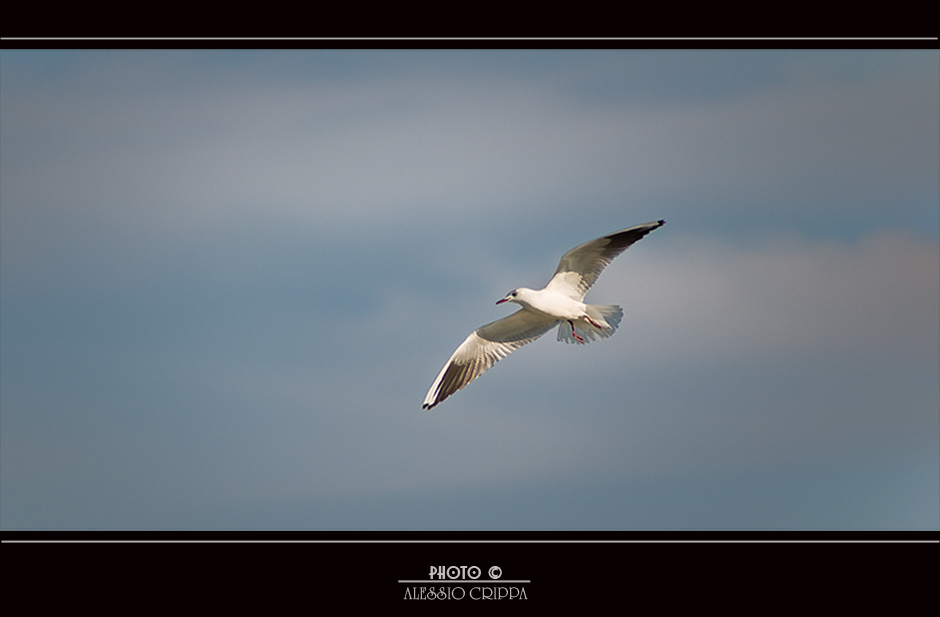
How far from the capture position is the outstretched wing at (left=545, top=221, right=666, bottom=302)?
7156mm

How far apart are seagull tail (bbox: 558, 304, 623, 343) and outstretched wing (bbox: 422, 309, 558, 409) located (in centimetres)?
27

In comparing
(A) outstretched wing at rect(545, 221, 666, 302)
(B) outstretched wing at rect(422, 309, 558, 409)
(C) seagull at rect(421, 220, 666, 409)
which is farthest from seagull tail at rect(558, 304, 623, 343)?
(B) outstretched wing at rect(422, 309, 558, 409)

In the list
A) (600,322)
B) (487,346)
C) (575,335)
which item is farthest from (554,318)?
(487,346)

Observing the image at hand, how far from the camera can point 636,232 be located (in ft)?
23.4

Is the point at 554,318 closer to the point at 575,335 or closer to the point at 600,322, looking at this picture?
→ the point at 575,335

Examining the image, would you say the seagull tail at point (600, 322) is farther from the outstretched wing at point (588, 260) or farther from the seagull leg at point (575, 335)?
the outstretched wing at point (588, 260)

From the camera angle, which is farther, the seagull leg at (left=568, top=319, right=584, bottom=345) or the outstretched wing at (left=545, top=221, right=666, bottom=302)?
the seagull leg at (left=568, top=319, right=584, bottom=345)

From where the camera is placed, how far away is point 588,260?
739 centimetres

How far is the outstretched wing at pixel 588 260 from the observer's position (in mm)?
7156

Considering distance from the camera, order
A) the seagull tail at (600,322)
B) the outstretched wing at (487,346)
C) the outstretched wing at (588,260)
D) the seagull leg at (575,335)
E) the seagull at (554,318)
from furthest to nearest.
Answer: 1. the outstretched wing at (487,346)
2. the seagull leg at (575,335)
3. the seagull tail at (600,322)
4. the seagull at (554,318)
5. the outstretched wing at (588,260)

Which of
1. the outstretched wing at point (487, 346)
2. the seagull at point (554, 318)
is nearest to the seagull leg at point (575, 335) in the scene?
the seagull at point (554, 318)

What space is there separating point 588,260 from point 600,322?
1.55 ft

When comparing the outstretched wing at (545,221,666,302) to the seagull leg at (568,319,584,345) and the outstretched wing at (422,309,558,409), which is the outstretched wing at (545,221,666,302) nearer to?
the seagull leg at (568,319,584,345)
